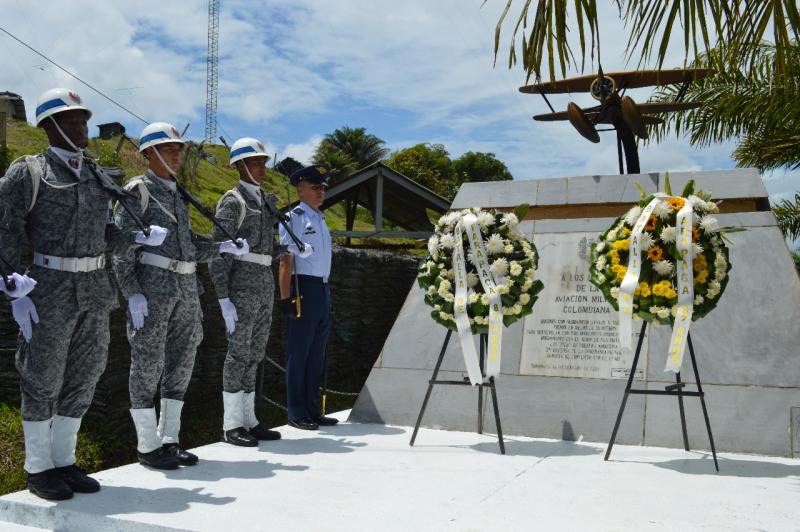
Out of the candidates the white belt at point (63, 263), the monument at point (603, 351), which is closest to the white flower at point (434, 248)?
the monument at point (603, 351)

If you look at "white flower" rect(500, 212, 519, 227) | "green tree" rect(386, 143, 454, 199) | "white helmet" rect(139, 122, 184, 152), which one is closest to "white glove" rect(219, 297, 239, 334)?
"white helmet" rect(139, 122, 184, 152)

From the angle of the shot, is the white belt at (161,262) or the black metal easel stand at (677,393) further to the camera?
the black metal easel stand at (677,393)

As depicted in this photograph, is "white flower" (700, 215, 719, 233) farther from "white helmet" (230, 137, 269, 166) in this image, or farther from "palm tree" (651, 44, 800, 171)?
"palm tree" (651, 44, 800, 171)

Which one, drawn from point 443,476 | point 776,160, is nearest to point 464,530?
point 443,476

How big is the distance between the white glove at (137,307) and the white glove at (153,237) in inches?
13.3

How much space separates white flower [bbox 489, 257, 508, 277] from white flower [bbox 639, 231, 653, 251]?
952 millimetres

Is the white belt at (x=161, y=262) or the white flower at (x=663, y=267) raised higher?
the white flower at (x=663, y=267)

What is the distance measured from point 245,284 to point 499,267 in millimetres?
1796

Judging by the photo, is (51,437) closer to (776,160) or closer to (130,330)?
(130,330)

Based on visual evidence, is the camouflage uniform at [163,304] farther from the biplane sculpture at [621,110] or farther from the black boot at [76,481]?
the biplane sculpture at [621,110]

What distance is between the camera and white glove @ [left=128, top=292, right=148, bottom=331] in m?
4.70

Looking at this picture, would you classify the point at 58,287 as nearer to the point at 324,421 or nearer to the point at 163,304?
the point at 163,304

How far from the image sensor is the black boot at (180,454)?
5.02 m

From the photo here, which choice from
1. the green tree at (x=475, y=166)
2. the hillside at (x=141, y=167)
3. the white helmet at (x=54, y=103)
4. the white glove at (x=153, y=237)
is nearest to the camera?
the white helmet at (x=54, y=103)
